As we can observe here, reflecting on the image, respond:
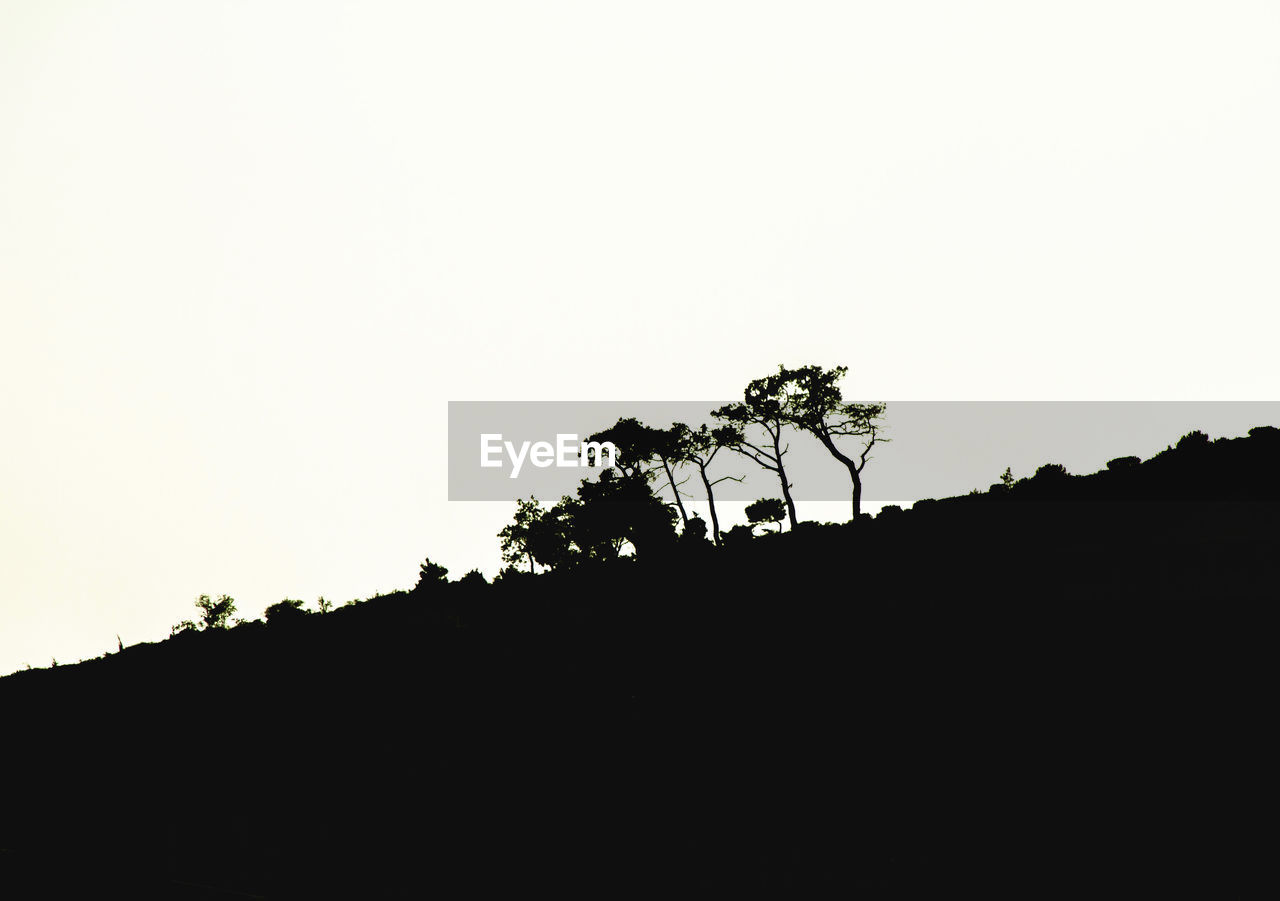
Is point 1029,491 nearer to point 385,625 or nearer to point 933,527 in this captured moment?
point 933,527

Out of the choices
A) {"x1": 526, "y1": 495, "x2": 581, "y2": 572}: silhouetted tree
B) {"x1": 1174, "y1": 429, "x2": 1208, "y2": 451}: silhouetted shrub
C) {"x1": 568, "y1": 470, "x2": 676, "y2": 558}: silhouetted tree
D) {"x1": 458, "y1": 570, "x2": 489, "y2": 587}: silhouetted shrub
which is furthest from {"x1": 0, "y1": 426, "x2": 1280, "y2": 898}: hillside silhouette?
{"x1": 526, "y1": 495, "x2": 581, "y2": 572}: silhouetted tree

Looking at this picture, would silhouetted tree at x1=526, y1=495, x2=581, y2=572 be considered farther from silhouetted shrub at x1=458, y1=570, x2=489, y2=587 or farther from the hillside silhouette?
the hillside silhouette

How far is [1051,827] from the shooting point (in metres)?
12.8

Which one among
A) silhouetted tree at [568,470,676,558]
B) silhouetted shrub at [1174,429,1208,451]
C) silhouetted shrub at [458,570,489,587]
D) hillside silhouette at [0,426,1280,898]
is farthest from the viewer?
silhouetted tree at [568,470,676,558]

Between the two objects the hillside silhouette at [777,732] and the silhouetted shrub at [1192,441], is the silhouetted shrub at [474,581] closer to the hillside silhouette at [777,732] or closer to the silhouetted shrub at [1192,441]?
the hillside silhouette at [777,732]

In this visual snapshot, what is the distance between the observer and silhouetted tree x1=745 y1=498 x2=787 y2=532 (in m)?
87.9

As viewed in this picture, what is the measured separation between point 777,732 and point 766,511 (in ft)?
233

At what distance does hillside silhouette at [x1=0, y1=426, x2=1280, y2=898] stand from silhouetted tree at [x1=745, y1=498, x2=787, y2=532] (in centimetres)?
5186

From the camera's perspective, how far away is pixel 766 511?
291ft

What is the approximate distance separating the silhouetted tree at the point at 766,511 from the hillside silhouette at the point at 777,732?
170 feet

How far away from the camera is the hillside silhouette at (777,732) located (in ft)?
43.4

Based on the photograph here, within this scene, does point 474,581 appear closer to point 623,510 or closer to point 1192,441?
point 623,510

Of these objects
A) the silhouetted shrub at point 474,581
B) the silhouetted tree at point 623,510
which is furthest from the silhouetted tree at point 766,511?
the silhouetted shrub at point 474,581

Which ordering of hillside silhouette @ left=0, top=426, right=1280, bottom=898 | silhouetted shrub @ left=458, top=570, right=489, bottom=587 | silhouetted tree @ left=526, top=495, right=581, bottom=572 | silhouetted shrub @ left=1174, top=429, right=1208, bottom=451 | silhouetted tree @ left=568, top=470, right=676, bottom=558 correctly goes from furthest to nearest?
silhouetted tree @ left=526, top=495, right=581, bottom=572, silhouetted tree @ left=568, top=470, right=676, bottom=558, silhouetted shrub @ left=458, top=570, right=489, bottom=587, silhouetted shrub @ left=1174, top=429, right=1208, bottom=451, hillside silhouette @ left=0, top=426, right=1280, bottom=898
